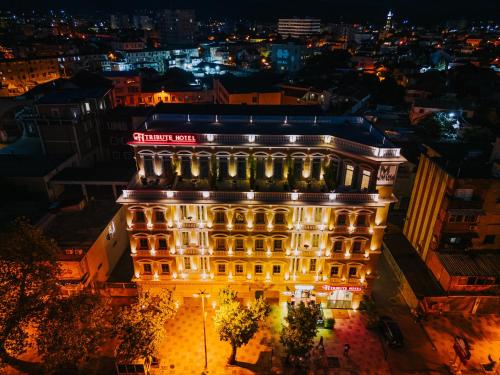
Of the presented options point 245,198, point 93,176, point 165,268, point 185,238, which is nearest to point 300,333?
point 245,198

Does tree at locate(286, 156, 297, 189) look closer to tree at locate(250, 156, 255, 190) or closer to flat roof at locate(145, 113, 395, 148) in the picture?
flat roof at locate(145, 113, 395, 148)

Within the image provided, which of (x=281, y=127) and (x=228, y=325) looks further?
(x=281, y=127)

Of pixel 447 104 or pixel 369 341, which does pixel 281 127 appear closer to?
pixel 369 341

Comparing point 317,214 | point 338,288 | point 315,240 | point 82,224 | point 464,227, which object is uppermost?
point 317,214

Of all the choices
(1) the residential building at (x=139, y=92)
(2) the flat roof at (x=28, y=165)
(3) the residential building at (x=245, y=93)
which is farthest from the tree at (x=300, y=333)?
(1) the residential building at (x=139, y=92)

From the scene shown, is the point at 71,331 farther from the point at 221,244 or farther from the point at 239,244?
the point at 239,244

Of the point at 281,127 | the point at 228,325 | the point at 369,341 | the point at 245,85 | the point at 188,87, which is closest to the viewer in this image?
the point at 228,325

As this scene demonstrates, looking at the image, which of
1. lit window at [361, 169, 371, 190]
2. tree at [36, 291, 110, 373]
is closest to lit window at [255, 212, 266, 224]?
lit window at [361, 169, 371, 190]

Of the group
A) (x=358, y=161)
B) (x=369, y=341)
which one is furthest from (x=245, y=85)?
(x=369, y=341)
